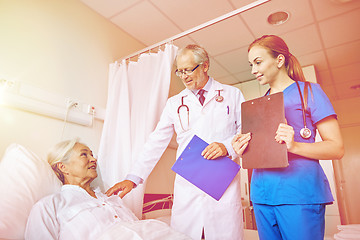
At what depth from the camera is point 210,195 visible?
1.16 m

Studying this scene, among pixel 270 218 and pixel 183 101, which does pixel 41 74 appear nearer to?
pixel 183 101

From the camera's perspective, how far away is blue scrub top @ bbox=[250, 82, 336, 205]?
2.53 feet

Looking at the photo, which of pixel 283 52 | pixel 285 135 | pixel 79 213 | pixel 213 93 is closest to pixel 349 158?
pixel 213 93

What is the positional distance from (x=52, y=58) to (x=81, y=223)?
124 cm

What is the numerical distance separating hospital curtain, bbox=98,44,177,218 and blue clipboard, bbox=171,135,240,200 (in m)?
0.69

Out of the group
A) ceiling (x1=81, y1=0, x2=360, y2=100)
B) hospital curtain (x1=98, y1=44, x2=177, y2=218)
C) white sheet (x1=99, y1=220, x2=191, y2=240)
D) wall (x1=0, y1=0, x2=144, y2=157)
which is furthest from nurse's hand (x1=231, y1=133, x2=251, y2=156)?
ceiling (x1=81, y1=0, x2=360, y2=100)

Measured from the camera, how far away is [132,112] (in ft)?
6.52

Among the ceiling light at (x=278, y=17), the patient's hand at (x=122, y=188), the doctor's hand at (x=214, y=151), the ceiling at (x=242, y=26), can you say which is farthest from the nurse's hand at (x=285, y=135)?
the ceiling light at (x=278, y=17)

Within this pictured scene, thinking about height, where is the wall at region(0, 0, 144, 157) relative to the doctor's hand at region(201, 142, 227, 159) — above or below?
above

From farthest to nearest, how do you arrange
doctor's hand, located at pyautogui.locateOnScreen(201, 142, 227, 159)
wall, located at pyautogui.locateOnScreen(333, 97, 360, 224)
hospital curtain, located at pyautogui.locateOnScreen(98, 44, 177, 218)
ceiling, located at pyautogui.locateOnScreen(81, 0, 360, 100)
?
wall, located at pyautogui.locateOnScreen(333, 97, 360, 224) → ceiling, located at pyautogui.locateOnScreen(81, 0, 360, 100) → hospital curtain, located at pyautogui.locateOnScreen(98, 44, 177, 218) → doctor's hand, located at pyautogui.locateOnScreen(201, 142, 227, 159)

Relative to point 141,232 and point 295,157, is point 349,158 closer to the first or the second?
point 295,157

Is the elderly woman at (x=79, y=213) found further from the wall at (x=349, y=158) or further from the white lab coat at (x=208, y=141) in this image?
the wall at (x=349, y=158)

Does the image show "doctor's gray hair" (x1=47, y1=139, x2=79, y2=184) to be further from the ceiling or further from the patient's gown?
the ceiling

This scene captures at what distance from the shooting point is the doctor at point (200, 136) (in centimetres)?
122
